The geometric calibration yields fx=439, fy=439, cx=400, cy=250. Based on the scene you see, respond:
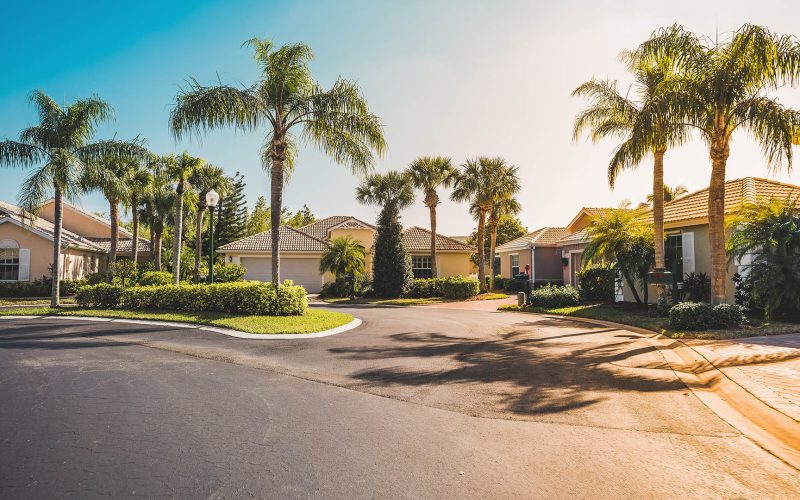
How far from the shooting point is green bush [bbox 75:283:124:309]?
1733 centimetres

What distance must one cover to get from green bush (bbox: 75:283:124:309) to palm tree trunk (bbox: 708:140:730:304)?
2018cm

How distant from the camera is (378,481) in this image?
136 inches

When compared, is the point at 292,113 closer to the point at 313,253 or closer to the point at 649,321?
the point at 649,321

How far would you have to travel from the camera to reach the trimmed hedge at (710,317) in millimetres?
10945

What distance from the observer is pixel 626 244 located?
16.3 m

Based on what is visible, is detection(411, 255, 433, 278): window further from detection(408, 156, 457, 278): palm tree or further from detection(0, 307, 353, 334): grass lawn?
detection(0, 307, 353, 334): grass lawn

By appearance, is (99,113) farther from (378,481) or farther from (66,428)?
(378,481)

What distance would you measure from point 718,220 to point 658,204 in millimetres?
2595

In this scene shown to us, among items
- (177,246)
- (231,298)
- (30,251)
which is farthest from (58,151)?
(30,251)

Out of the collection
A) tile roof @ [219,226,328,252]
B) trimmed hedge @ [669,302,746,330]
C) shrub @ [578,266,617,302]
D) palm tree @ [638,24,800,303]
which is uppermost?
palm tree @ [638,24,800,303]

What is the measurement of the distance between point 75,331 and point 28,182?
900cm

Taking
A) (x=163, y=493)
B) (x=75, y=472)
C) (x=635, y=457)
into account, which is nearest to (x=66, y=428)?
(x=75, y=472)

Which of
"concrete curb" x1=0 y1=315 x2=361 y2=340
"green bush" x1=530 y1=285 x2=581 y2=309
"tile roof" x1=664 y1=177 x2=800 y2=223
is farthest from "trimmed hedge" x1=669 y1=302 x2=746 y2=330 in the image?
"concrete curb" x1=0 y1=315 x2=361 y2=340

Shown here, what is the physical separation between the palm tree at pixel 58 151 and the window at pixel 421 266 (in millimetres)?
20482
